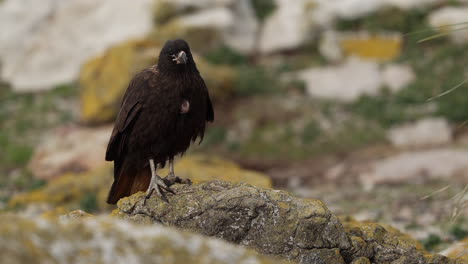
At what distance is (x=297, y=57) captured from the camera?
957 inches

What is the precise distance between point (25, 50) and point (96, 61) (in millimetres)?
5312

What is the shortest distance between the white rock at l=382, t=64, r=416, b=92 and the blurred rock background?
0.05 m

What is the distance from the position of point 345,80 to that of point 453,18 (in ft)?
13.3

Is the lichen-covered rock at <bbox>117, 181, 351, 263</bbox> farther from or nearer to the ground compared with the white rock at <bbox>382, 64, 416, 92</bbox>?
farther from the ground

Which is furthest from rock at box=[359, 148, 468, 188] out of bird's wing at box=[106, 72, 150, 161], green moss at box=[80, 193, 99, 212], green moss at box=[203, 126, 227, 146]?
bird's wing at box=[106, 72, 150, 161]

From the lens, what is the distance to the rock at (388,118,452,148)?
18.2m

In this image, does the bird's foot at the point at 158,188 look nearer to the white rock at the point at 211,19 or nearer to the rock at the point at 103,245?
the rock at the point at 103,245

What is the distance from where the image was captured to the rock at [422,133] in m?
18.2

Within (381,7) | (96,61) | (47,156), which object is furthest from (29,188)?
(381,7)

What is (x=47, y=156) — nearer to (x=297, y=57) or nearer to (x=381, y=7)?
(x=297, y=57)

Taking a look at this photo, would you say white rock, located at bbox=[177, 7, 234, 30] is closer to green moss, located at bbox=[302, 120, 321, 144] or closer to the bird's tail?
green moss, located at bbox=[302, 120, 321, 144]

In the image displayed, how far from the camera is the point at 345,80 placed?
71.6 feet

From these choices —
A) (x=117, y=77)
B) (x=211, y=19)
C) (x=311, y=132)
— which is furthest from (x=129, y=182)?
(x=211, y=19)

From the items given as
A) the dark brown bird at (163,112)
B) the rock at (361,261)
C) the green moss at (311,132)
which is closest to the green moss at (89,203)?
the dark brown bird at (163,112)
